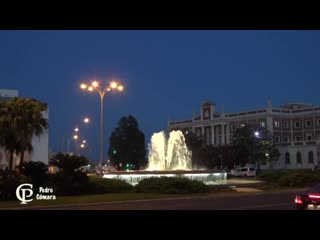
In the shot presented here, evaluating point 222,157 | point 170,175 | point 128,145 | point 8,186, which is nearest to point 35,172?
point 8,186

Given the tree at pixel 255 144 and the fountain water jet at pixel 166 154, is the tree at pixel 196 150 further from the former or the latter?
the fountain water jet at pixel 166 154

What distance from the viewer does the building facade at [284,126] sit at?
11562 centimetres

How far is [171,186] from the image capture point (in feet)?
115

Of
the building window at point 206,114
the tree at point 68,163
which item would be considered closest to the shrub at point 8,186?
the tree at point 68,163

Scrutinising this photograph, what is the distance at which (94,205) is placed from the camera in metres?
26.9

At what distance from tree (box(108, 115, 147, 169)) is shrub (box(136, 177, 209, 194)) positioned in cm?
→ 5865

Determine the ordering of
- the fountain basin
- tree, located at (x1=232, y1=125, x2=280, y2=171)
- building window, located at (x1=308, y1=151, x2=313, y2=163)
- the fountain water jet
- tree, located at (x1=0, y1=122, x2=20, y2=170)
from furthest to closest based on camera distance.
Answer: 1. building window, located at (x1=308, y1=151, x2=313, y2=163)
2. tree, located at (x1=232, y1=125, x2=280, y2=171)
3. the fountain water jet
4. tree, located at (x1=0, y1=122, x2=20, y2=170)
5. the fountain basin

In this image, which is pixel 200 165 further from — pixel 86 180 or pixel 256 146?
pixel 86 180

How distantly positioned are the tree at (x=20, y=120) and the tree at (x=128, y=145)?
159ft

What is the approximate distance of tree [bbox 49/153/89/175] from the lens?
35.7 m

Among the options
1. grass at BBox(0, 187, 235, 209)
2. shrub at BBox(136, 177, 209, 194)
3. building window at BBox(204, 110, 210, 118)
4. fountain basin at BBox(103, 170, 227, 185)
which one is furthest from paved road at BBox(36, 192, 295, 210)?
building window at BBox(204, 110, 210, 118)

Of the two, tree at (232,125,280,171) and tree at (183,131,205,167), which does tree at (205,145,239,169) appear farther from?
tree at (232,125,280,171)
